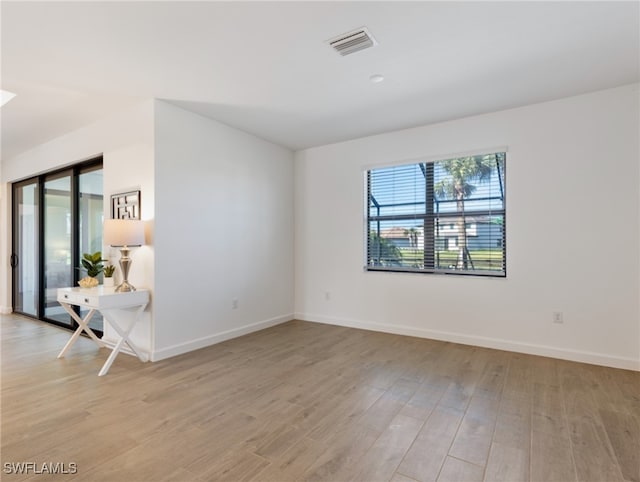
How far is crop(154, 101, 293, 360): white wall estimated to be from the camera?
351 cm

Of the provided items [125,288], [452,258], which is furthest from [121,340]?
[452,258]

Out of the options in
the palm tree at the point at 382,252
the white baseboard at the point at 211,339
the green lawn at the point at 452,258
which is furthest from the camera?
the palm tree at the point at 382,252

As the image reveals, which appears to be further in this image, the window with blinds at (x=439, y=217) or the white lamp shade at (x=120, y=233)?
the window with blinds at (x=439, y=217)

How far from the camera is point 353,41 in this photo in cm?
243

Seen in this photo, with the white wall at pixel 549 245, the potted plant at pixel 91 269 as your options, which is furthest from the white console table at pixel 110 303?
the white wall at pixel 549 245

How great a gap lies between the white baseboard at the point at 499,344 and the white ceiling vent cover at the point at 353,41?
3223 mm

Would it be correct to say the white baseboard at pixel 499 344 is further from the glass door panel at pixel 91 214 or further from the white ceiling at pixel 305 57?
the glass door panel at pixel 91 214

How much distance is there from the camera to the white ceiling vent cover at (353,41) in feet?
7.70

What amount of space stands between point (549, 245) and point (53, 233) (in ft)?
21.6

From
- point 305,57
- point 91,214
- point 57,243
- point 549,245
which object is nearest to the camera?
point 305,57

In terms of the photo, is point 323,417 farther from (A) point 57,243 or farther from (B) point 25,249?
(B) point 25,249

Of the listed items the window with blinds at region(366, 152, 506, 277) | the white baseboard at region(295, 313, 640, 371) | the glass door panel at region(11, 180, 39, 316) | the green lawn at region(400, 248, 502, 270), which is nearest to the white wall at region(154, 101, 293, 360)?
the white baseboard at region(295, 313, 640, 371)

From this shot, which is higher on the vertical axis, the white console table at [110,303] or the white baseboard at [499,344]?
the white console table at [110,303]

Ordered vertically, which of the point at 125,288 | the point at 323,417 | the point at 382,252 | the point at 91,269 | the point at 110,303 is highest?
the point at 382,252
